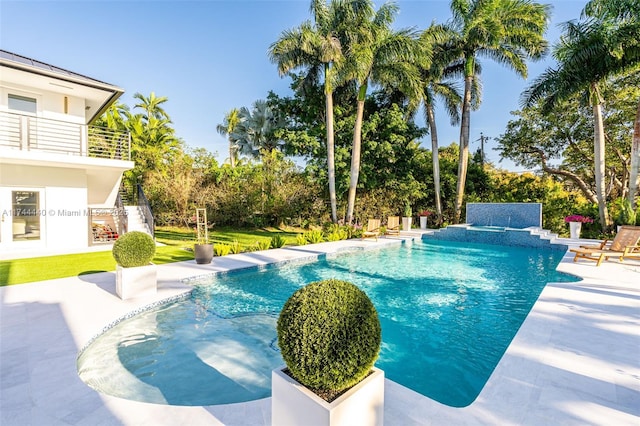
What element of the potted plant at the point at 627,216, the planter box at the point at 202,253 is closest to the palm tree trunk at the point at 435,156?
the potted plant at the point at 627,216

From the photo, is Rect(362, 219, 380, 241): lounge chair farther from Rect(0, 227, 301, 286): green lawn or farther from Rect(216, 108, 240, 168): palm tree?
Rect(216, 108, 240, 168): palm tree

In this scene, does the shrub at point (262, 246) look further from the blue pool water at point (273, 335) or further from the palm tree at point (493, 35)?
the palm tree at point (493, 35)

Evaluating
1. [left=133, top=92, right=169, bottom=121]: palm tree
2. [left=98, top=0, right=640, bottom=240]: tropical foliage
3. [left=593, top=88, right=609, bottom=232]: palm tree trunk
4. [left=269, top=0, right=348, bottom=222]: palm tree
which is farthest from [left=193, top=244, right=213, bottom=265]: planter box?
[left=133, top=92, right=169, bottom=121]: palm tree

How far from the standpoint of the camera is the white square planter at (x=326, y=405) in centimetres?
211

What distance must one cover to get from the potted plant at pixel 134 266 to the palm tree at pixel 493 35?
17.3m

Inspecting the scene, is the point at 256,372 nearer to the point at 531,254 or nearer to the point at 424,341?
the point at 424,341

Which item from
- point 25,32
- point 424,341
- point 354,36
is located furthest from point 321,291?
point 25,32

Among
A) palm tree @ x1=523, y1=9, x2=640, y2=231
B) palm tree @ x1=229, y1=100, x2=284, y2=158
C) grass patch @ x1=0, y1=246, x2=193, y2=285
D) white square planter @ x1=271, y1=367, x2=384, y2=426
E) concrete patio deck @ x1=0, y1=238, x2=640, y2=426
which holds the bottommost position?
concrete patio deck @ x1=0, y1=238, x2=640, y2=426

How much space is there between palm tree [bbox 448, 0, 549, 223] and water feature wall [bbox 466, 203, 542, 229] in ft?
3.44

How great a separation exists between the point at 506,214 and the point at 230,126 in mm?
28108

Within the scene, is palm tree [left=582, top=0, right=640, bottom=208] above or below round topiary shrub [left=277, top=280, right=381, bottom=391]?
above

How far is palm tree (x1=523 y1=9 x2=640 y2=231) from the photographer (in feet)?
42.2

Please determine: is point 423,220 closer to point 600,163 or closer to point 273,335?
point 600,163

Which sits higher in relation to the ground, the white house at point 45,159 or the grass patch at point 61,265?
the white house at point 45,159
